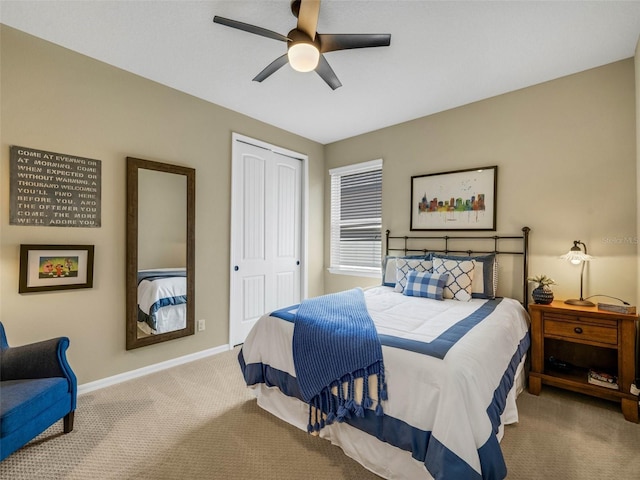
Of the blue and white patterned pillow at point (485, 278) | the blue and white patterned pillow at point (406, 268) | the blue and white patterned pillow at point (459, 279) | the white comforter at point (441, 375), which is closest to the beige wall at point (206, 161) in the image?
the blue and white patterned pillow at point (485, 278)

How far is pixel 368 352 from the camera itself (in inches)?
65.2

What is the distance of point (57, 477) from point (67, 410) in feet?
1.36

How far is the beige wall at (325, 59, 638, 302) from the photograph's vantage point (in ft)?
8.20

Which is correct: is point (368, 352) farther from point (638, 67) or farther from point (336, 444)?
point (638, 67)

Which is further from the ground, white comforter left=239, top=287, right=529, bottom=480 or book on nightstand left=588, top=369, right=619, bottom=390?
white comforter left=239, top=287, right=529, bottom=480

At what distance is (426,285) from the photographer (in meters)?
2.89

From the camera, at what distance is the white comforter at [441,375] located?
1315mm

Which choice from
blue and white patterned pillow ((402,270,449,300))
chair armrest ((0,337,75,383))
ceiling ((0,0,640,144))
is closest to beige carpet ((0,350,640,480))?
chair armrest ((0,337,75,383))

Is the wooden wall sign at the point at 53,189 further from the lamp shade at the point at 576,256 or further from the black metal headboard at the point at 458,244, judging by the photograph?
the lamp shade at the point at 576,256

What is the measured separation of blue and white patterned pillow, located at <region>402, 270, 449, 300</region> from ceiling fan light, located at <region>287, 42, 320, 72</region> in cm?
207

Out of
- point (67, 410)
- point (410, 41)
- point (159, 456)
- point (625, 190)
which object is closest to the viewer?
point (159, 456)

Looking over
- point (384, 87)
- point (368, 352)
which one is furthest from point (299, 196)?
point (368, 352)

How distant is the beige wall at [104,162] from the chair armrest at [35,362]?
1.39 ft

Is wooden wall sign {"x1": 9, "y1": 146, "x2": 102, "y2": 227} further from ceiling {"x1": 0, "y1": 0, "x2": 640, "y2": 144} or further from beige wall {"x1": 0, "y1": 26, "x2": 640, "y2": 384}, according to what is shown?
ceiling {"x1": 0, "y1": 0, "x2": 640, "y2": 144}
